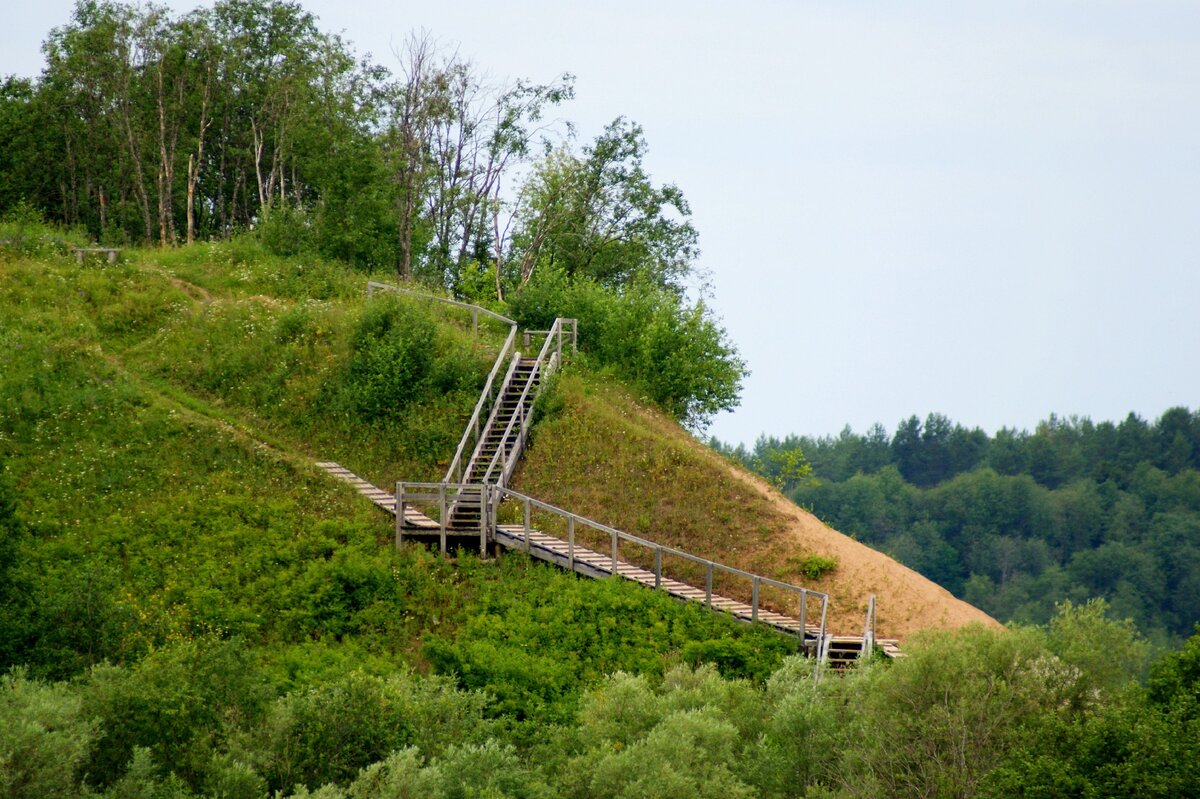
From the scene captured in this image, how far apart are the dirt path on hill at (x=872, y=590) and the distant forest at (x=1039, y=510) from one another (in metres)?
65.9

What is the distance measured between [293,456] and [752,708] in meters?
15.4

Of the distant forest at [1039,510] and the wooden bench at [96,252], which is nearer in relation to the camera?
the wooden bench at [96,252]

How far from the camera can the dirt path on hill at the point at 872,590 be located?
32500 mm

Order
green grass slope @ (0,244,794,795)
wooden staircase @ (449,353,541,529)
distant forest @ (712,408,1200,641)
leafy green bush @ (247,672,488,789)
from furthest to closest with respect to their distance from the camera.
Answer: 1. distant forest @ (712,408,1200,641)
2. wooden staircase @ (449,353,541,529)
3. green grass slope @ (0,244,794,795)
4. leafy green bush @ (247,672,488,789)

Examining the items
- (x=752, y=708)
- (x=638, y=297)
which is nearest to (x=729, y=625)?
(x=752, y=708)

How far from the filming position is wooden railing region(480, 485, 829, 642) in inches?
1231

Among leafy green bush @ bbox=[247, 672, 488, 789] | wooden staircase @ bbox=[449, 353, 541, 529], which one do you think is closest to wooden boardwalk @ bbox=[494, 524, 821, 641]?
wooden staircase @ bbox=[449, 353, 541, 529]

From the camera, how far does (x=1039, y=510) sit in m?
129

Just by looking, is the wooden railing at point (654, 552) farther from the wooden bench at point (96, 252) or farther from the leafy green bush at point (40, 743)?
the wooden bench at point (96, 252)

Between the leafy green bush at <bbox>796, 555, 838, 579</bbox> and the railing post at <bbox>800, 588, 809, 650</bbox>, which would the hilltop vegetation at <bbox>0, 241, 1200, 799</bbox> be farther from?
the leafy green bush at <bbox>796, 555, 838, 579</bbox>

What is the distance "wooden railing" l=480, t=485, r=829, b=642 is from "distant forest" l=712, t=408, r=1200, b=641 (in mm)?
68029

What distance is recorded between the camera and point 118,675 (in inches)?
931

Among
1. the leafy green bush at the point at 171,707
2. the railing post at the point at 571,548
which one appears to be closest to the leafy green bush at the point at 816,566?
the railing post at the point at 571,548

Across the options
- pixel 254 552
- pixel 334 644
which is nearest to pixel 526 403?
pixel 254 552
